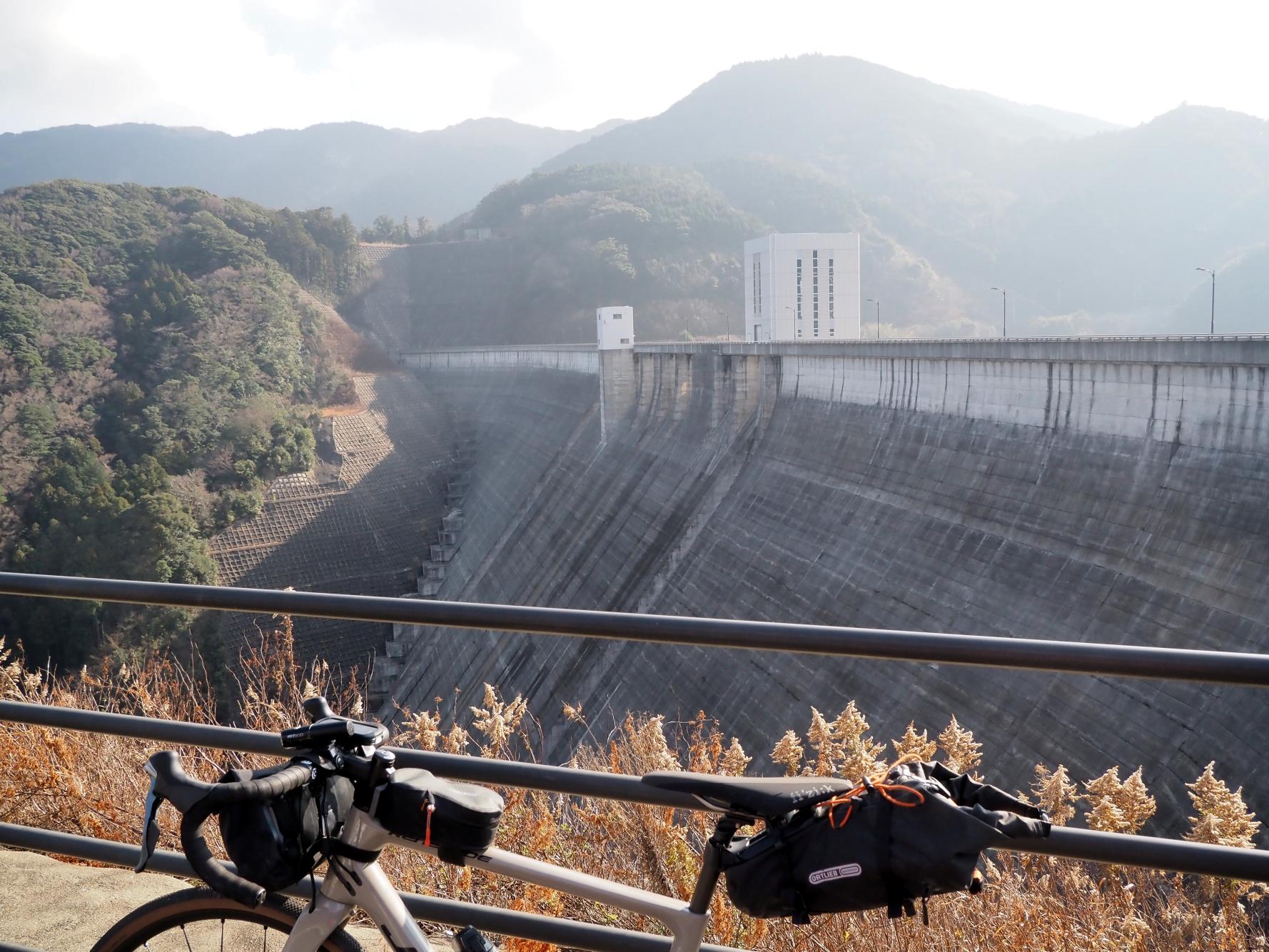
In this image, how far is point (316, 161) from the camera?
157m

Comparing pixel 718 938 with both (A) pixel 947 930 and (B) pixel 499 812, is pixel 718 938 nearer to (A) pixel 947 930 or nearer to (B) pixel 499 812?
(A) pixel 947 930

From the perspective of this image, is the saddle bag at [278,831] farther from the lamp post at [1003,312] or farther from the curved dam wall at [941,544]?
the lamp post at [1003,312]

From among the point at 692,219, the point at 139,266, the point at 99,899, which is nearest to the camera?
the point at 99,899

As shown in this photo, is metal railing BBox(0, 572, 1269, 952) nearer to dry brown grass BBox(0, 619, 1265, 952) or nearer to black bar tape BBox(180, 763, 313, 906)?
dry brown grass BBox(0, 619, 1265, 952)

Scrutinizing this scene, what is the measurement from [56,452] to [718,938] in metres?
29.6

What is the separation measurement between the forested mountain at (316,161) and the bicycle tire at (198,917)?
138m

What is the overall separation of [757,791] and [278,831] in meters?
0.58

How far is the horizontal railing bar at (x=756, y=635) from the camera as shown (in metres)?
1.41

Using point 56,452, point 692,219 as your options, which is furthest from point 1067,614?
point 692,219

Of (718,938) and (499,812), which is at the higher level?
(499,812)

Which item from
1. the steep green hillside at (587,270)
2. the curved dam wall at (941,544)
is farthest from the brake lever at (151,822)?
the steep green hillside at (587,270)

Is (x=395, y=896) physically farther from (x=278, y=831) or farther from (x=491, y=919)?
(x=491, y=919)

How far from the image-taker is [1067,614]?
32.4 ft

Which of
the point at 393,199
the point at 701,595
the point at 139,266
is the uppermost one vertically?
the point at 393,199
